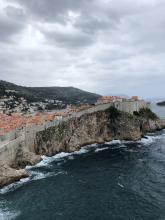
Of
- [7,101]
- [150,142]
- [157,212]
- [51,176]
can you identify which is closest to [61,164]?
[51,176]

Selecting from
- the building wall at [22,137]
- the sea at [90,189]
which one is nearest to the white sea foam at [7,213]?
the sea at [90,189]

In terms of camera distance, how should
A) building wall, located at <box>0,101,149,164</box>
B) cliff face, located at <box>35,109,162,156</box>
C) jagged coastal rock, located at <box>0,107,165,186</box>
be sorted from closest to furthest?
building wall, located at <box>0,101,149,164</box>, jagged coastal rock, located at <box>0,107,165,186</box>, cliff face, located at <box>35,109,162,156</box>

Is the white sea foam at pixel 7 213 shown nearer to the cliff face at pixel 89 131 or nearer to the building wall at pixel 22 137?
the building wall at pixel 22 137

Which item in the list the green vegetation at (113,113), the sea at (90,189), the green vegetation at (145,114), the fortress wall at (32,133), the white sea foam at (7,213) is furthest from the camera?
the green vegetation at (145,114)

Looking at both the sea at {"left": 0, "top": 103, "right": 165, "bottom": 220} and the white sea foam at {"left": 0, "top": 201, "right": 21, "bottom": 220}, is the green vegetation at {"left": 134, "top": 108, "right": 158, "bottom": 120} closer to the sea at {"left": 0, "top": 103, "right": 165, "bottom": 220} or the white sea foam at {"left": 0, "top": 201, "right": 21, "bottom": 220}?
the sea at {"left": 0, "top": 103, "right": 165, "bottom": 220}

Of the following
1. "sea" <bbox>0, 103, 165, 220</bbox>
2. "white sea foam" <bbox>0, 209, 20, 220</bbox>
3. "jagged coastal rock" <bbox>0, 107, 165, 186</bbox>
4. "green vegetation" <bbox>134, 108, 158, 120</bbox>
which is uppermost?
"green vegetation" <bbox>134, 108, 158, 120</bbox>

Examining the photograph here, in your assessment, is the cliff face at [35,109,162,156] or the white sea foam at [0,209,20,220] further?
the cliff face at [35,109,162,156]

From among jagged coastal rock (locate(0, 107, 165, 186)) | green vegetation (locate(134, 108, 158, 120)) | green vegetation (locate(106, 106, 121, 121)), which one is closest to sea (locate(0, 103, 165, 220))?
jagged coastal rock (locate(0, 107, 165, 186))
